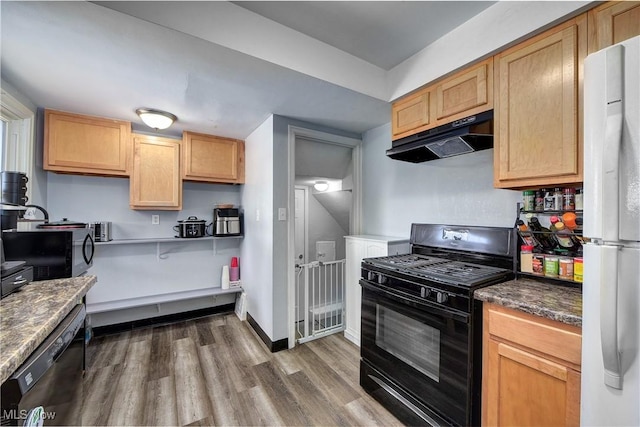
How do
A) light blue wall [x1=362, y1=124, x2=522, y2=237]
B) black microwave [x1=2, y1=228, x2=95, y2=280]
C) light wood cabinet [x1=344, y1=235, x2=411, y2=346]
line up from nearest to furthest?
black microwave [x1=2, y1=228, x2=95, y2=280] < light blue wall [x1=362, y1=124, x2=522, y2=237] < light wood cabinet [x1=344, y1=235, x2=411, y2=346]

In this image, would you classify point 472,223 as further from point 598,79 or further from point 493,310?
point 598,79

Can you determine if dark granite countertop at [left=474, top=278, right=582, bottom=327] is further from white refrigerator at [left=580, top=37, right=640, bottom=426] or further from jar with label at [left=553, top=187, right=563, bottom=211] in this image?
jar with label at [left=553, top=187, right=563, bottom=211]

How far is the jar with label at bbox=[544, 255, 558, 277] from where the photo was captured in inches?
56.0

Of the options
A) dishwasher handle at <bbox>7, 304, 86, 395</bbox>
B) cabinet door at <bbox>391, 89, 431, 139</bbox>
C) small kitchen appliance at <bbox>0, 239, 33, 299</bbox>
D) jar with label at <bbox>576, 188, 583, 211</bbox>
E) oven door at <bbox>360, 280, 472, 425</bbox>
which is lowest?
oven door at <bbox>360, 280, 472, 425</bbox>

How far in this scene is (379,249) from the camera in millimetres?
2258

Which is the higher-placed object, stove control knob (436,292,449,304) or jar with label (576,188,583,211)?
jar with label (576,188,583,211)

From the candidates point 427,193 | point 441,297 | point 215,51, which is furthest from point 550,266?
point 215,51

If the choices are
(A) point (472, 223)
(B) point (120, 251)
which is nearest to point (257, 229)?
(B) point (120, 251)

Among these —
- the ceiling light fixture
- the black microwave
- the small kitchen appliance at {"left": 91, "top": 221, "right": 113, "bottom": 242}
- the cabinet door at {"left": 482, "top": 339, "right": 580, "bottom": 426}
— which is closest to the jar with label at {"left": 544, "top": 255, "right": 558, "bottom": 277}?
the cabinet door at {"left": 482, "top": 339, "right": 580, "bottom": 426}

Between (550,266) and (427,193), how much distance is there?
1.02 meters

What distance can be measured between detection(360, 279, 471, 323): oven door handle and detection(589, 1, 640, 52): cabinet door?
1351mm

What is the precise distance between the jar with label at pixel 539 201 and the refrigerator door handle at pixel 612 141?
809mm

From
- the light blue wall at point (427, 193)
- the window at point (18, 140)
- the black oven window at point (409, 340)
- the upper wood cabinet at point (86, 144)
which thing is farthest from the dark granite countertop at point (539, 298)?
the window at point (18, 140)

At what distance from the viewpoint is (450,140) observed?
1.67 m
